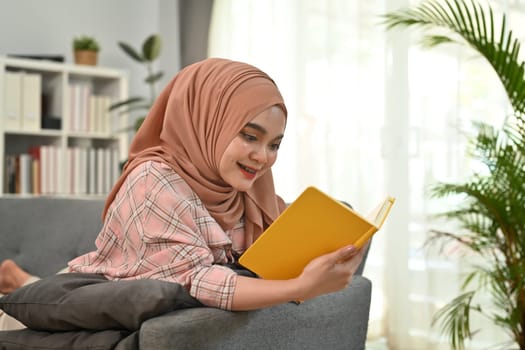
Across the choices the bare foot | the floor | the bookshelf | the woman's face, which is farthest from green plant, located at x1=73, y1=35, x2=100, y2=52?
the woman's face

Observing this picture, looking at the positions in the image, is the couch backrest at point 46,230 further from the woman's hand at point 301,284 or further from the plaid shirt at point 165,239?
the woman's hand at point 301,284

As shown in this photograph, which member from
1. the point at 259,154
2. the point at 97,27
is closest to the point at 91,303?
the point at 259,154

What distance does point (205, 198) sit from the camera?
63.2 inches

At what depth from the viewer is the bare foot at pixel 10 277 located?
250 centimetres

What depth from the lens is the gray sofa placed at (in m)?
1.30

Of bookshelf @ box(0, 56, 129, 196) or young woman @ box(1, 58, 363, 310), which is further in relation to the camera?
bookshelf @ box(0, 56, 129, 196)

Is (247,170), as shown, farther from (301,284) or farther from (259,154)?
(301,284)

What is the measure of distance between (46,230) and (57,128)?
72.4 inches

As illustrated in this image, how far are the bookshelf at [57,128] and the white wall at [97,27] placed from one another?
9.4 inches

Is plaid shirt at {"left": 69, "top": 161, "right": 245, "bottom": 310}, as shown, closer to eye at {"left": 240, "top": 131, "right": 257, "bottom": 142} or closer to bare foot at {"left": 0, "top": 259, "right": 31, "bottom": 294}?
eye at {"left": 240, "top": 131, "right": 257, "bottom": 142}

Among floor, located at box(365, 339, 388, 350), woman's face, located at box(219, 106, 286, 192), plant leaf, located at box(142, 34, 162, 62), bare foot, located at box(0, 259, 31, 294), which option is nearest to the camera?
woman's face, located at box(219, 106, 286, 192)

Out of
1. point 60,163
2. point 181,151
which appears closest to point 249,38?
point 60,163

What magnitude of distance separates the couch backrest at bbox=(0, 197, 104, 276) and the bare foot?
0.08 metres

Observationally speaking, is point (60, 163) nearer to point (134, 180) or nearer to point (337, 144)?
point (337, 144)
